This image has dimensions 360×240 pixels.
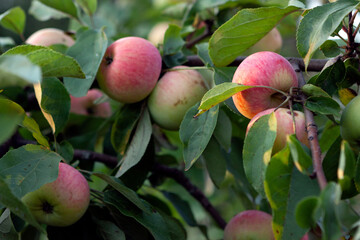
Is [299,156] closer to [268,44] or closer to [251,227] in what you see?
[251,227]

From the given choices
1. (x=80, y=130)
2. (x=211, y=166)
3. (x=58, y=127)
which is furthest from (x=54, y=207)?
(x=80, y=130)

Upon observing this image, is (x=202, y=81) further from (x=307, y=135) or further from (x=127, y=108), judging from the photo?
(x=307, y=135)

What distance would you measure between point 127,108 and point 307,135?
0.45 meters

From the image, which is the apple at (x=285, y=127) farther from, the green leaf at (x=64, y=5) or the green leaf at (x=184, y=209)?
the green leaf at (x=64, y=5)

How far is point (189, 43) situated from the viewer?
1.27 meters

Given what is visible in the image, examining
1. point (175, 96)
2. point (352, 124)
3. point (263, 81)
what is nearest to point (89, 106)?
point (175, 96)

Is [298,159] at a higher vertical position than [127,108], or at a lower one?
higher

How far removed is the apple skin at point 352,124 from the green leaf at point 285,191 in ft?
0.38

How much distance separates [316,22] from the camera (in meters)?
0.74

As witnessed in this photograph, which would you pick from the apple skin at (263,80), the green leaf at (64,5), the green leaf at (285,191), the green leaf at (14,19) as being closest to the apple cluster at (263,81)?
the apple skin at (263,80)

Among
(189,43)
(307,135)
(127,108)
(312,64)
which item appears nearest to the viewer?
(307,135)

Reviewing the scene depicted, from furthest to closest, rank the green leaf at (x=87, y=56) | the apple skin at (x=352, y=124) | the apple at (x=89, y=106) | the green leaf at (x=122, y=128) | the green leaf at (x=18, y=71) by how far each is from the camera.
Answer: the apple at (x=89, y=106) < the green leaf at (x=122, y=128) < the green leaf at (x=87, y=56) < the apple skin at (x=352, y=124) < the green leaf at (x=18, y=71)

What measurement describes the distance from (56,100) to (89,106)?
373 mm

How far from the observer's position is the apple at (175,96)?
0.96 metres
